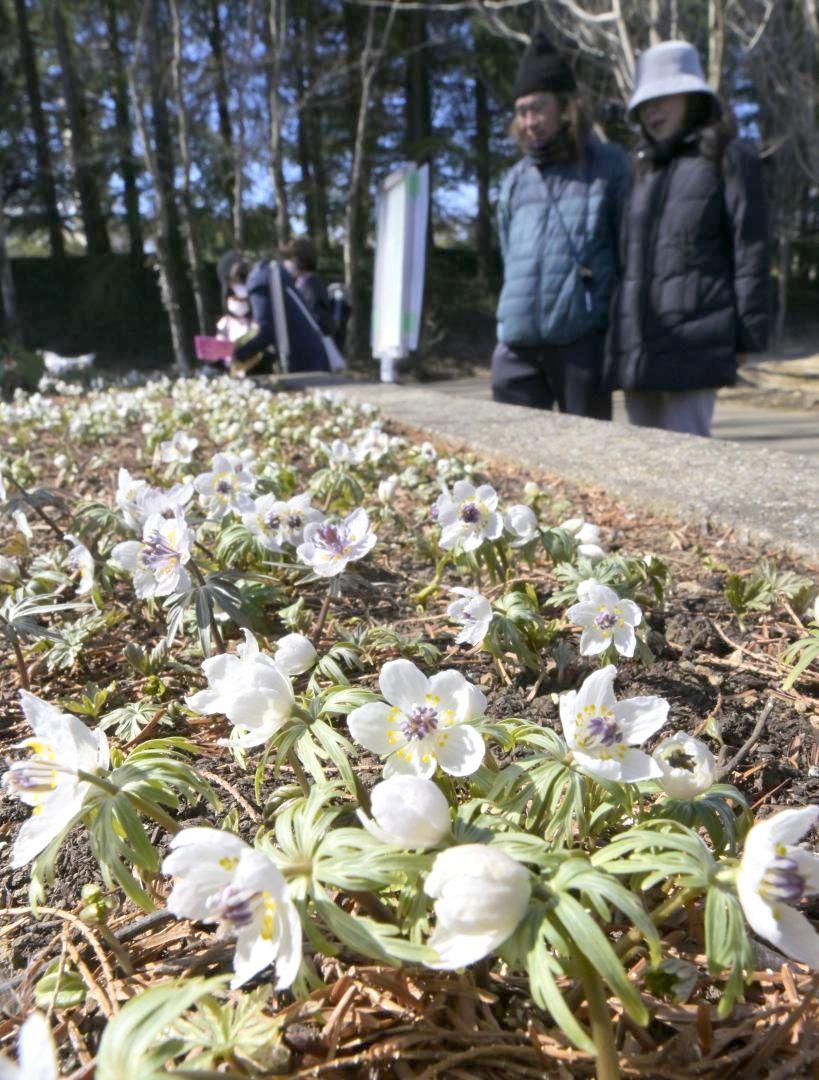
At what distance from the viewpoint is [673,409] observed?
4.76 m

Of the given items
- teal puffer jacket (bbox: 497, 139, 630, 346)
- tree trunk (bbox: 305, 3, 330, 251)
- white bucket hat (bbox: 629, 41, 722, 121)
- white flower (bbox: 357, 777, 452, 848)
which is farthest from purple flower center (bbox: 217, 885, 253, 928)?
tree trunk (bbox: 305, 3, 330, 251)

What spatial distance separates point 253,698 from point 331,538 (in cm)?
71

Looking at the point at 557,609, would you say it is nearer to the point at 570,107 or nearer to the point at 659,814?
the point at 659,814

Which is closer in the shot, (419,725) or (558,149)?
(419,725)

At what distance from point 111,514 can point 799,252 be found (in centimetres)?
3479

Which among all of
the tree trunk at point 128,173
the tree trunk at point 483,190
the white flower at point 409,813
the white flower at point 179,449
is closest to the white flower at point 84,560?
the white flower at point 179,449

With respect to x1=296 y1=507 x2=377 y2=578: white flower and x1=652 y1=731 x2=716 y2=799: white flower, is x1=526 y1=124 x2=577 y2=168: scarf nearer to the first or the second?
x1=296 y1=507 x2=377 y2=578: white flower

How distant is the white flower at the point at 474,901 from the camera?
32.3 inches

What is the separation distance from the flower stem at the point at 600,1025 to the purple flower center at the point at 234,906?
0.36 m

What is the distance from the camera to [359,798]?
46.9 inches

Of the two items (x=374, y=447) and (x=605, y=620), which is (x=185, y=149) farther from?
(x=605, y=620)

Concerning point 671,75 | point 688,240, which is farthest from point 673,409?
point 671,75

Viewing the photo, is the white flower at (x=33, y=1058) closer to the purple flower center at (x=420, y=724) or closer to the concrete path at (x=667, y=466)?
the purple flower center at (x=420, y=724)

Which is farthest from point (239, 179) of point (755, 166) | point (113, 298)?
point (755, 166)
